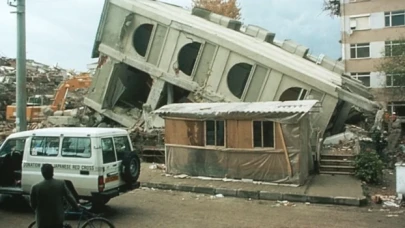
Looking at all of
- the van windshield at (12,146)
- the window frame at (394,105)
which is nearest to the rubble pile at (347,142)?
the van windshield at (12,146)

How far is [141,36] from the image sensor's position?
83.8 ft

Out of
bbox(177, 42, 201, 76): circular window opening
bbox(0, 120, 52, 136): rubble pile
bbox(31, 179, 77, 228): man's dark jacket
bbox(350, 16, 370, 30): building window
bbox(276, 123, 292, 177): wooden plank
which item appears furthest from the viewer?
bbox(350, 16, 370, 30): building window

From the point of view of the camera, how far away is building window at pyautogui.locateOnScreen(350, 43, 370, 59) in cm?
4125

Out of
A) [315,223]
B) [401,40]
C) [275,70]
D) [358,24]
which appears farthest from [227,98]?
[358,24]

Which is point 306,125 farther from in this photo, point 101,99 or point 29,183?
point 101,99

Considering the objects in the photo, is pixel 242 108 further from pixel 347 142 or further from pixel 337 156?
pixel 347 142

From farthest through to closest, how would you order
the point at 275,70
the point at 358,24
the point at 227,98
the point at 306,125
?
the point at 358,24 < the point at 227,98 < the point at 275,70 < the point at 306,125

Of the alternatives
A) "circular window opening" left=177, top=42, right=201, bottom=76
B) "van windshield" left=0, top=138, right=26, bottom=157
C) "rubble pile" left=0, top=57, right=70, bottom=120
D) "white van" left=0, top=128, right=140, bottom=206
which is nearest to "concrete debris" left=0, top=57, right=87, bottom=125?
"rubble pile" left=0, top=57, right=70, bottom=120

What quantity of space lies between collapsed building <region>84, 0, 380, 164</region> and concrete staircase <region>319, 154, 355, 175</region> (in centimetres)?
253

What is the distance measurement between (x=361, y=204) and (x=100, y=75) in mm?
16023

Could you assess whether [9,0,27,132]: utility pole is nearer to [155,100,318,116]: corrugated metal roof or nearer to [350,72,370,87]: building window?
[155,100,318,116]: corrugated metal roof

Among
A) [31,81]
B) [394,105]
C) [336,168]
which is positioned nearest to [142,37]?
[336,168]

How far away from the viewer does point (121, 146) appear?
10.7m

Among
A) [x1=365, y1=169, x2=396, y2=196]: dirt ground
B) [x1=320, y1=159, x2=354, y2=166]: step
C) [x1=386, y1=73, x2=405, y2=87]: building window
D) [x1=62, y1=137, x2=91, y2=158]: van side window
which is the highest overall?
[x1=386, y1=73, x2=405, y2=87]: building window
